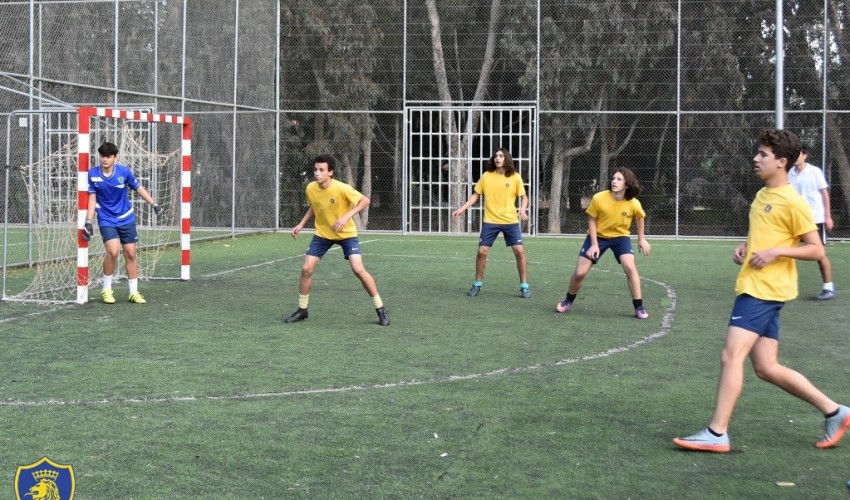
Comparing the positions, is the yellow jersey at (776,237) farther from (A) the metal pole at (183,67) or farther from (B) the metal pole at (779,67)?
(A) the metal pole at (183,67)

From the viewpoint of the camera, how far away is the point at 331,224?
11.1 m

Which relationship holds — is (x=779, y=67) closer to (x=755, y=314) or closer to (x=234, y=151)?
(x=234, y=151)

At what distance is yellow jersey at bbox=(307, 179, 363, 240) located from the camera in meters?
11.0

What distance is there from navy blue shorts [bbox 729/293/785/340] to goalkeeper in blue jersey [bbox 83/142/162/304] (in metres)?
7.93

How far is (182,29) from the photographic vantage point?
20859 mm

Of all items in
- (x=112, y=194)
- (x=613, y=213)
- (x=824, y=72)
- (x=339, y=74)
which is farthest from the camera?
(x=339, y=74)

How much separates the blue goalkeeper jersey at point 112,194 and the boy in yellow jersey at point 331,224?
2572 mm

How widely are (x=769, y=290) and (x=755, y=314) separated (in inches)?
6.2

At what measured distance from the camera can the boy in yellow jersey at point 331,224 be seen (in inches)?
432

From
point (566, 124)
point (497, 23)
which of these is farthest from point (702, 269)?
point (497, 23)

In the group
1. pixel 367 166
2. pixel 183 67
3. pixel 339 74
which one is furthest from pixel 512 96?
pixel 183 67

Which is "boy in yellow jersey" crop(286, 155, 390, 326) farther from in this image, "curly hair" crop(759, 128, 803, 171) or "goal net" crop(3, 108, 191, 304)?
"curly hair" crop(759, 128, 803, 171)

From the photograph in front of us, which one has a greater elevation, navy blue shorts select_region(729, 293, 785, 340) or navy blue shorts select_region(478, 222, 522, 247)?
navy blue shorts select_region(478, 222, 522, 247)

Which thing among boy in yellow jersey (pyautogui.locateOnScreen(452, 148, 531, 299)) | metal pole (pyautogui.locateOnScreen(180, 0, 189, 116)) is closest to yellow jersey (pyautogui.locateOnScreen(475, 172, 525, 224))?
boy in yellow jersey (pyautogui.locateOnScreen(452, 148, 531, 299))
